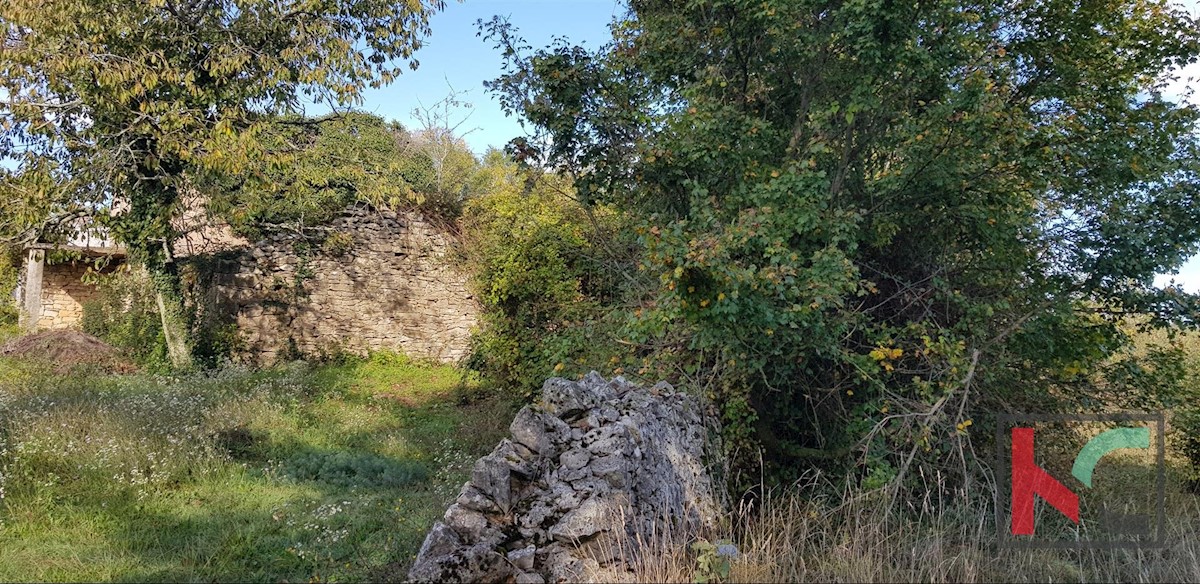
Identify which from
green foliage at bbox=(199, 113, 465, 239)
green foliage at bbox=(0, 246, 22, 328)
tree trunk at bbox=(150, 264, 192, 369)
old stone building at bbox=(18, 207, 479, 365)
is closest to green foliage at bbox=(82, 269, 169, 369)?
tree trunk at bbox=(150, 264, 192, 369)

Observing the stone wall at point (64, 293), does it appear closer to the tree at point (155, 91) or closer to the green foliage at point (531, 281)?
the tree at point (155, 91)

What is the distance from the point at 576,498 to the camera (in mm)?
4113

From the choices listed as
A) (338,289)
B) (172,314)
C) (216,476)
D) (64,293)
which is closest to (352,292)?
(338,289)

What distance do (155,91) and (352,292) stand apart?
509cm

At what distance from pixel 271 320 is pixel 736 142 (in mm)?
11114

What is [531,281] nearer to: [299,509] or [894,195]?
[299,509]

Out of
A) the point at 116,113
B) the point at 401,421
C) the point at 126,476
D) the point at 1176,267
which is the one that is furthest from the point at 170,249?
the point at 1176,267

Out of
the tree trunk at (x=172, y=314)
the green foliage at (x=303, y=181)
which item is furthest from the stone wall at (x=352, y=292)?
the tree trunk at (x=172, y=314)

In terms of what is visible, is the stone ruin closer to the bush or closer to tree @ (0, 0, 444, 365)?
the bush

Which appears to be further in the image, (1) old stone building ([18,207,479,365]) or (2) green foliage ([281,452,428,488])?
(1) old stone building ([18,207,479,365])

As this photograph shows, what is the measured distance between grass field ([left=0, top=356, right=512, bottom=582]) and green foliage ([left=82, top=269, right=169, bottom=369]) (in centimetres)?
175

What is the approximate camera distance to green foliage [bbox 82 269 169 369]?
13008mm

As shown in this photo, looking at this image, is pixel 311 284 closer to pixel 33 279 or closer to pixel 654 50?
pixel 33 279

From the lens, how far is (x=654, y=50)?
22.8 feet
